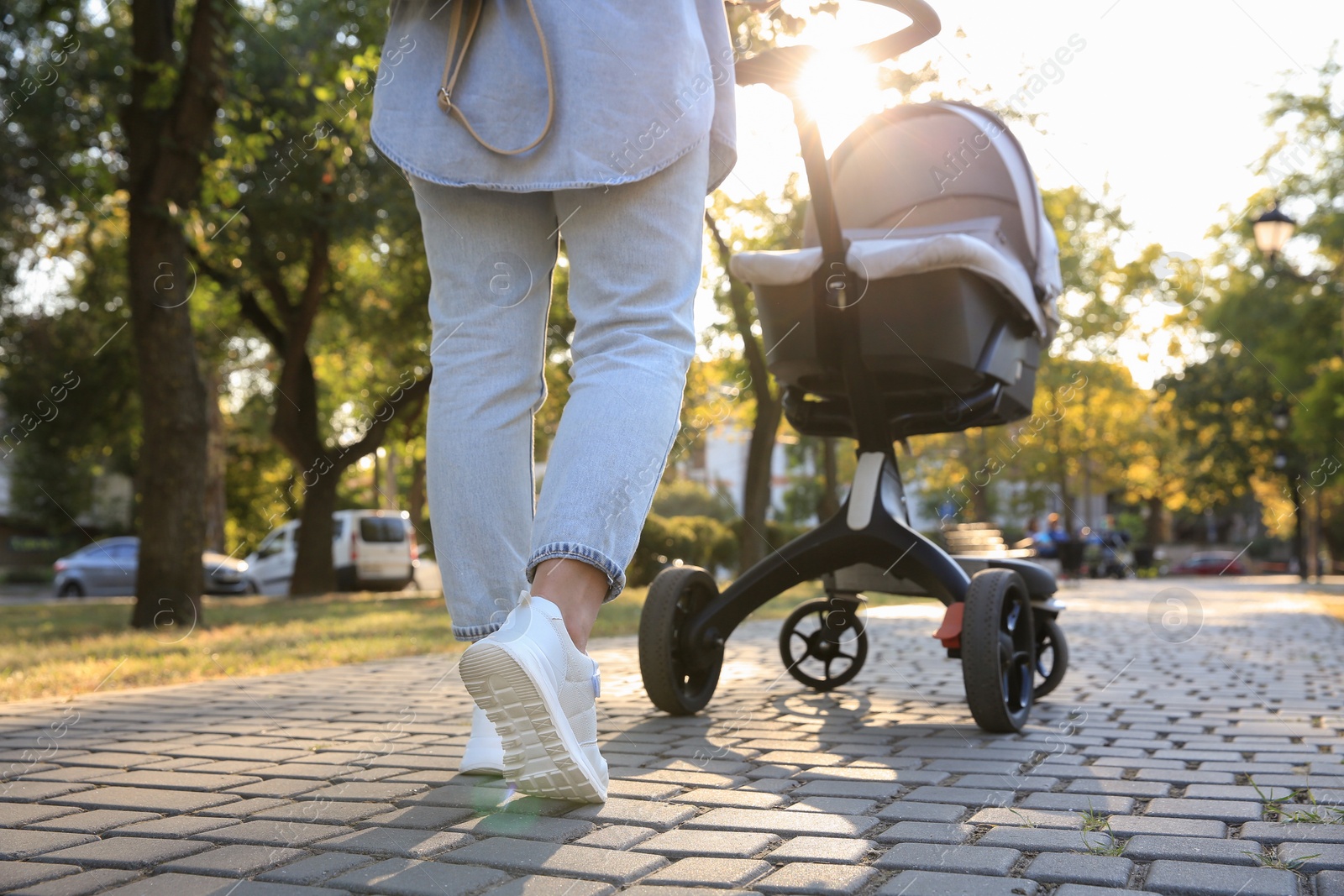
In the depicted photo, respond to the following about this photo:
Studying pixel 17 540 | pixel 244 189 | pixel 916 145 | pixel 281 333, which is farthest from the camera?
pixel 17 540

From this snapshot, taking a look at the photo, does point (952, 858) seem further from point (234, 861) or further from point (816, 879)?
point (234, 861)

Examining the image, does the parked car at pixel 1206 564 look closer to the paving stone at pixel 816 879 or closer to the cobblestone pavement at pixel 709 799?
the cobblestone pavement at pixel 709 799

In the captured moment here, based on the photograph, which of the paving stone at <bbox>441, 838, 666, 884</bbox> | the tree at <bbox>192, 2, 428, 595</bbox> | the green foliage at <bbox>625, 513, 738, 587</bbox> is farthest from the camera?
the green foliage at <bbox>625, 513, 738, 587</bbox>

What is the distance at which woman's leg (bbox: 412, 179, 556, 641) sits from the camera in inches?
90.3

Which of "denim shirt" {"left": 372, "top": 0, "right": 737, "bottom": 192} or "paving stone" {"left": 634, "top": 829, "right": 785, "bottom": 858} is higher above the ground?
"denim shirt" {"left": 372, "top": 0, "right": 737, "bottom": 192}

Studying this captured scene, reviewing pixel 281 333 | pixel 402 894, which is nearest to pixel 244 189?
pixel 281 333

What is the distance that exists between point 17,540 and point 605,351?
45.6 meters

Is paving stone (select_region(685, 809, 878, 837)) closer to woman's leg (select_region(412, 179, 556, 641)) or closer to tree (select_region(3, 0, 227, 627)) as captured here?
woman's leg (select_region(412, 179, 556, 641))

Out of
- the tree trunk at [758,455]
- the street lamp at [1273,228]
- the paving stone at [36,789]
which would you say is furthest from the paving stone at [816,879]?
the street lamp at [1273,228]

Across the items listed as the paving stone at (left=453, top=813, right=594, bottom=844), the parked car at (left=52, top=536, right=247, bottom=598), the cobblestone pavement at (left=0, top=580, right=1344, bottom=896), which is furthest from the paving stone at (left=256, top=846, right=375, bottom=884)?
the parked car at (left=52, top=536, right=247, bottom=598)

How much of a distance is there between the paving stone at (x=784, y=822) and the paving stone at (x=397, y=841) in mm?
407

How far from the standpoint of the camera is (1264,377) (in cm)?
3559

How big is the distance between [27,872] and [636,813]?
3.12 feet

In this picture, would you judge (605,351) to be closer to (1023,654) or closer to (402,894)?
Answer: (402,894)
